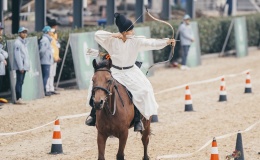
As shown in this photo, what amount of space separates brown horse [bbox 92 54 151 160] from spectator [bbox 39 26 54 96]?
9.89 m

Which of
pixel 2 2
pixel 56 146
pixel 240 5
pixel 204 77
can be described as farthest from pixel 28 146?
pixel 240 5

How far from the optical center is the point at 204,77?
29.7 meters

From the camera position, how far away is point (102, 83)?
12773mm

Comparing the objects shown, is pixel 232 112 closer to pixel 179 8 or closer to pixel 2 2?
pixel 2 2

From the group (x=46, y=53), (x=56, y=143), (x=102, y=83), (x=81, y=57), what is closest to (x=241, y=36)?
(x=81, y=57)

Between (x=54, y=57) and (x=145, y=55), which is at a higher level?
(x=54, y=57)

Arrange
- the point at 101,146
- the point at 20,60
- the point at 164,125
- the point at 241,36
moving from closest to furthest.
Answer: the point at 101,146 → the point at 164,125 → the point at 20,60 → the point at 241,36

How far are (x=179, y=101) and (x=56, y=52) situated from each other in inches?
147

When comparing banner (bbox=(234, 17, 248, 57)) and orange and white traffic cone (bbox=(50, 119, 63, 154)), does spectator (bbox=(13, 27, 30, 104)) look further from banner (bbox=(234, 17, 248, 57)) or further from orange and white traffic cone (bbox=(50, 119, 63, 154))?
banner (bbox=(234, 17, 248, 57))

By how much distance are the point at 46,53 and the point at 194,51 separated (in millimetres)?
10654

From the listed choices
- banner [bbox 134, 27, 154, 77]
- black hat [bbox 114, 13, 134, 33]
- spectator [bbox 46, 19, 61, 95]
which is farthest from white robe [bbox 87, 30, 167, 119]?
banner [bbox 134, 27, 154, 77]

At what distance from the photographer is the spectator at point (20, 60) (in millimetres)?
21828

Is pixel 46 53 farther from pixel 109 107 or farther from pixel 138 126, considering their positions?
pixel 109 107

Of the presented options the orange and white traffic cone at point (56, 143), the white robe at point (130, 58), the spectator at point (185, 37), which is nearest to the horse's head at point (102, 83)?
the white robe at point (130, 58)
